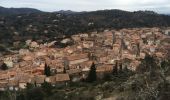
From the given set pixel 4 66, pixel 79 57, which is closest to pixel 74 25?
pixel 79 57

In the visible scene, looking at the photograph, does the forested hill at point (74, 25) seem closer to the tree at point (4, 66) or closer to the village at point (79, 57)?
the village at point (79, 57)

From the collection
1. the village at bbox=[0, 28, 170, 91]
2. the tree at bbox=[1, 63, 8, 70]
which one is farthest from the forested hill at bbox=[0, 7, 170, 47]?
the tree at bbox=[1, 63, 8, 70]

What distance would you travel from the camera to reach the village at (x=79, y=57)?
135ft

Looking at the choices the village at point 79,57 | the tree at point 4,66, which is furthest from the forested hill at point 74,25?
the tree at point 4,66

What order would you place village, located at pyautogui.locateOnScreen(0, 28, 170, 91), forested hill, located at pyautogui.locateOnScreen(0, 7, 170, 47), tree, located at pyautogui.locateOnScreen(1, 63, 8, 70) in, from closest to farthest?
1. village, located at pyautogui.locateOnScreen(0, 28, 170, 91)
2. tree, located at pyautogui.locateOnScreen(1, 63, 8, 70)
3. forested hill, located at pyautogui.locateOnScreen(0, 7, 170, 47)

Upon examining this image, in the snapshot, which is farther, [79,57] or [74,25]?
[74,25]

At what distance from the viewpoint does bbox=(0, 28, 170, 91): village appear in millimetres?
41062

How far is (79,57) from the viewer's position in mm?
54188

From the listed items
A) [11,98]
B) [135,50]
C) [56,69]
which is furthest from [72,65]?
[11,98]

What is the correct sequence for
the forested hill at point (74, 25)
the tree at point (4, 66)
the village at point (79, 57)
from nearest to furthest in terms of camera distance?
the village at point (79, 57) → the tree at point (4, 66) → the forested hill at point (74, 25)

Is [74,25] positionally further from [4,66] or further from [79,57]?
[4,66]

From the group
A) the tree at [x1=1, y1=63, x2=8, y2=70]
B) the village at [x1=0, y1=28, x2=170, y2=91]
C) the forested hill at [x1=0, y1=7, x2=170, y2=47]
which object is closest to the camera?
the village at [x1=0, y1=28, x2=170, y2=91]

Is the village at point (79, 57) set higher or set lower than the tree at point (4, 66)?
higher

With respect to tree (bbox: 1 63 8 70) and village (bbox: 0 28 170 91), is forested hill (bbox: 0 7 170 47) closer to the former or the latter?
village (bbox: 0 28 170 91)
